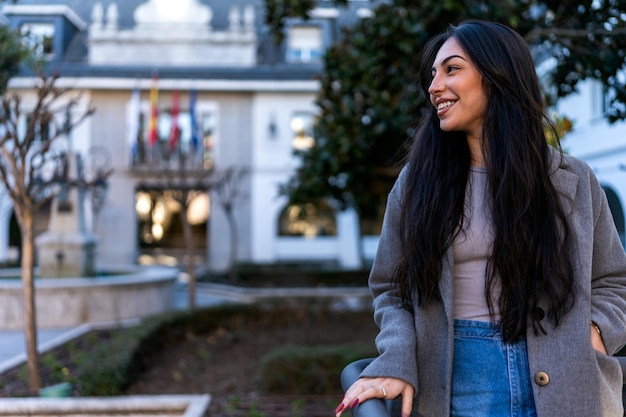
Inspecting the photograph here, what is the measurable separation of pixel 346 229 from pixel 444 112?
81.9 feet

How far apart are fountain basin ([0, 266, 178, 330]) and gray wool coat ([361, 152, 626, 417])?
1101 centimetres

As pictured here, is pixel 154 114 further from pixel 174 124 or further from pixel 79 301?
pixel 79 301

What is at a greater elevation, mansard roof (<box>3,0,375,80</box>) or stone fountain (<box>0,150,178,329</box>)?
mansard roof (<box>3,0,375,80</box>)

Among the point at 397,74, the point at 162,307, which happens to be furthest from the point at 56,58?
the point at 397,74

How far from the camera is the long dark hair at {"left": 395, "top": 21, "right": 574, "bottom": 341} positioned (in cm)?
169

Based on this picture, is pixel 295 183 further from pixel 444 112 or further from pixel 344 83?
pixel 444 112

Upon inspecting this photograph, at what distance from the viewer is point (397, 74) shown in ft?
26.4

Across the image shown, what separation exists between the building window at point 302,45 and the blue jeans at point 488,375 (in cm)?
2669

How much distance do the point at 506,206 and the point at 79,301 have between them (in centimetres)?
1128

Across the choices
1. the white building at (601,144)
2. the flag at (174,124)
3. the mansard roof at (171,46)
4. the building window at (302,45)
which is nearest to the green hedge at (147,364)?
the white building at (601,144)

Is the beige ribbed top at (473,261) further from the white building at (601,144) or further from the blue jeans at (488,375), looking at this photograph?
the white building at (601,144)

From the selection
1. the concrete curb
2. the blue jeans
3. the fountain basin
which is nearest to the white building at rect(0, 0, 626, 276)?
the fountain basin

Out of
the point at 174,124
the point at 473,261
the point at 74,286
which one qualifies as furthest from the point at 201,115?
the point at 473,261

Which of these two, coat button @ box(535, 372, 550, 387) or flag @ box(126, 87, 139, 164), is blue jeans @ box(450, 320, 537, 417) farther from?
flag @ box(126, 87, 139, 164)
